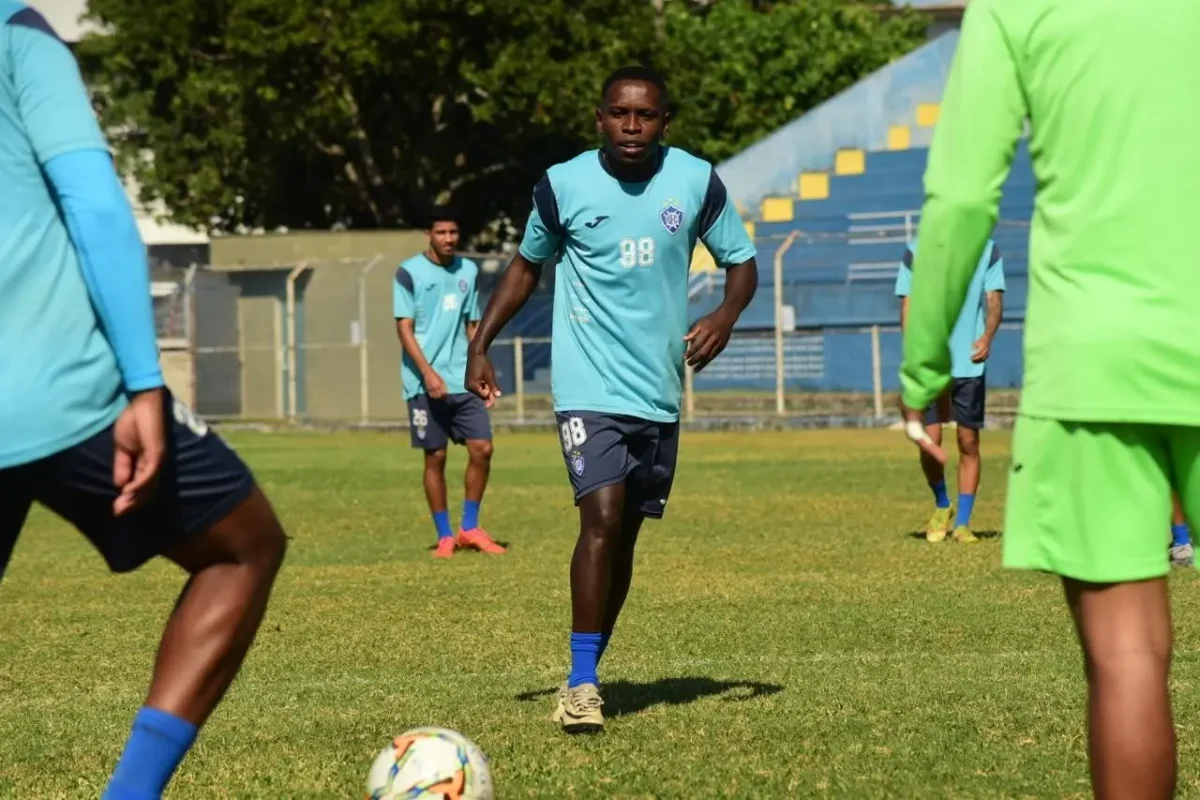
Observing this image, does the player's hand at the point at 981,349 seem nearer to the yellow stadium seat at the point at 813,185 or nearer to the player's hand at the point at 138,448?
the player's hand at the point at 138,448

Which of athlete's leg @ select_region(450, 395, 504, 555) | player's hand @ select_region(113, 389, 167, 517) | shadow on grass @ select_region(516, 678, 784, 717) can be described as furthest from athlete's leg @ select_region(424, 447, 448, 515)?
player's hand @ select_region(113, 389, 167, 517)

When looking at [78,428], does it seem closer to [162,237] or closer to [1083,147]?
[1083,147]

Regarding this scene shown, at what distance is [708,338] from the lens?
752cm

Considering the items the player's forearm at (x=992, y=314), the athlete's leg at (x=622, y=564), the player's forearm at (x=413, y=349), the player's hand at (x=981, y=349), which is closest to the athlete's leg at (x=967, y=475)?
the player's hand at (x=981, y=349)

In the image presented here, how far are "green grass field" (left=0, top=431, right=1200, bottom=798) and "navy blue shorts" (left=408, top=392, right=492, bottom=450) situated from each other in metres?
0.77

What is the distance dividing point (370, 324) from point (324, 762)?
33268mm

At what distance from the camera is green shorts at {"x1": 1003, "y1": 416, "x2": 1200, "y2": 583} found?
419 centimetres

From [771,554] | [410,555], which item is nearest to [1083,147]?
[771,554]

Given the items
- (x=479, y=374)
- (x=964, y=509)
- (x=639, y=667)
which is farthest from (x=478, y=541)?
(x=479, y=374)

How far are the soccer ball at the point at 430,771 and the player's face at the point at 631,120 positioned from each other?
8.94ft

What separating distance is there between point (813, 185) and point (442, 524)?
2865 cm

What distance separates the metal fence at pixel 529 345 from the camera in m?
33.5

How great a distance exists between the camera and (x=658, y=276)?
7.48m

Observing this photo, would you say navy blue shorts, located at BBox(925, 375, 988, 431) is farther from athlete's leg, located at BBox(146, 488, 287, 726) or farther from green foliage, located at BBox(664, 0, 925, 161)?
green foliage, located at BBox(664, 0, 925, 161)
